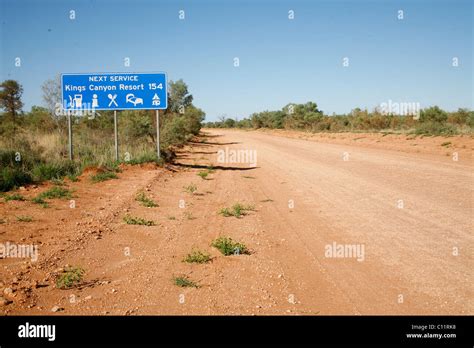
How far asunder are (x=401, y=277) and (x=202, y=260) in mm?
2693

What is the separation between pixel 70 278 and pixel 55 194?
548cm

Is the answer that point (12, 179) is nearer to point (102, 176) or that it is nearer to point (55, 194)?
point (55, 194)

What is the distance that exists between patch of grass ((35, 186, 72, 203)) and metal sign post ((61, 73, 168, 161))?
21.9 ft

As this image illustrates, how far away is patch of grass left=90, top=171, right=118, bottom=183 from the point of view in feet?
39.8

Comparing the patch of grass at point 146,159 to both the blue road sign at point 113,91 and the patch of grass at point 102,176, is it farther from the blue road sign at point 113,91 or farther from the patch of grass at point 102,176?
the patch of grass at point 102,176

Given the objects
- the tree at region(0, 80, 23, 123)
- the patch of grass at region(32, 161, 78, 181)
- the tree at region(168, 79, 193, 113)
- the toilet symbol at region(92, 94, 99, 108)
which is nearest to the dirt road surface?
the patch of grass at region(32, 161, 78, 181)

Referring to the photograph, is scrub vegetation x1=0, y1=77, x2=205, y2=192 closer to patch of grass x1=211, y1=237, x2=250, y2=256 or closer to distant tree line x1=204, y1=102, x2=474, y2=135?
patch of grass x1=211, y1=237, x2=250, y2=256

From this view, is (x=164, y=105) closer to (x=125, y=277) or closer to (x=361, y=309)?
(x=125, y=277)

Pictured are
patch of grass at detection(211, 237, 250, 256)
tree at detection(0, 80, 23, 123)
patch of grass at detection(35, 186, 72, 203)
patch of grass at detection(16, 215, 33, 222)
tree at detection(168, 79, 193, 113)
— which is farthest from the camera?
tree at detection(168, 79, 193, 113)

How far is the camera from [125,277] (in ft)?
16.4

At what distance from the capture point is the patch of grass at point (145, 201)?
361 inches

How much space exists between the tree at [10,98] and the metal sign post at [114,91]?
37.6ft

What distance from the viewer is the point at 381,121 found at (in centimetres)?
5088
